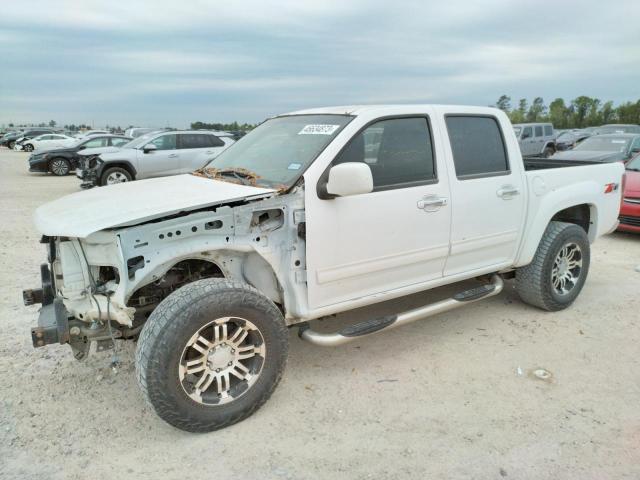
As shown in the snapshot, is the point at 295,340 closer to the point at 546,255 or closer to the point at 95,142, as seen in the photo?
the point at 546,255

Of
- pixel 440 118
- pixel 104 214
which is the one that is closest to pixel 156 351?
pixel 104 214

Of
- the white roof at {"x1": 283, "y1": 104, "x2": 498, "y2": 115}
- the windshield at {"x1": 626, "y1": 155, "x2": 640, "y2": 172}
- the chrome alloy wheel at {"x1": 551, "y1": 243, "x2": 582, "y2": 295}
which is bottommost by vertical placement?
the chrome alloy wheel at {"x1": 551, "y1": 243, "x2": 582, "y2": 295}

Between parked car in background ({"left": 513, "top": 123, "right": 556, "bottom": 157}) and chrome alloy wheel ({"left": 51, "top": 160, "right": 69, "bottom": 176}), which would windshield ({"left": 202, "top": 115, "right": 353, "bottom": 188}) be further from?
parked car in background ({"left": 513, "top": 123, "right": 556, "bottom": 157})

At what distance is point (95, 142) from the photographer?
20.0 metres

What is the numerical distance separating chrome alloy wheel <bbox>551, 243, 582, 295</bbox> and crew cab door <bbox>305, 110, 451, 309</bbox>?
5.23 ft

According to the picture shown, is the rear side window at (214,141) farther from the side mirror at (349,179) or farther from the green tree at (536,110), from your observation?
the green tree at (536,110)

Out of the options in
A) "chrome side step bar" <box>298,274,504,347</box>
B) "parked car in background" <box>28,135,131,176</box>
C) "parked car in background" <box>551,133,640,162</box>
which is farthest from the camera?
"parked car in background" <box>28,135,131,176</box>

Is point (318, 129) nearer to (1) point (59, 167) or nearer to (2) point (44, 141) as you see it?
(1) point (59, 167)

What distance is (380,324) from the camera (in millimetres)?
3549

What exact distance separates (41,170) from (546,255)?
19.3 meters

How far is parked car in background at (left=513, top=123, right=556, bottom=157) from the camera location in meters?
20.5

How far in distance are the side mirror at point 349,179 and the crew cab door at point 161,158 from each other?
38.5ft

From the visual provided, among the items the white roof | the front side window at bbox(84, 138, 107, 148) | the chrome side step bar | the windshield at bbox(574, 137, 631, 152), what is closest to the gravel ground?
the chrome side step bar

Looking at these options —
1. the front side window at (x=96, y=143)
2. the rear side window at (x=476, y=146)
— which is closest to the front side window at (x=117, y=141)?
the front side window at (x=96, y=143)
